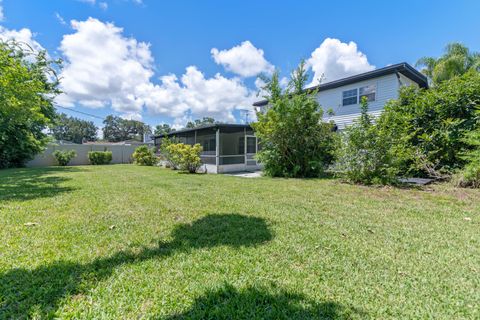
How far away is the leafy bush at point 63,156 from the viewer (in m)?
18.6

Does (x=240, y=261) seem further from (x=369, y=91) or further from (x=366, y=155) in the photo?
(x=369, y=91)

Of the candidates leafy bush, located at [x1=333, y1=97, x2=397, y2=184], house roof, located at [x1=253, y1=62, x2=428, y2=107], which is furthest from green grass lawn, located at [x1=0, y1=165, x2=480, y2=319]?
house roof, located at [x1=253, y1=62, x2=428, y2=107]

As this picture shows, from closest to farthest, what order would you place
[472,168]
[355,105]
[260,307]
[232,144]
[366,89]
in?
[260,307], [472,168], [366,89], [355,105], [232,144]

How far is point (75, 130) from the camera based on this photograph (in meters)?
63.1

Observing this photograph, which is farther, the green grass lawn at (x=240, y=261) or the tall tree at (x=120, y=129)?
the tall tree at (x=120, y=129)

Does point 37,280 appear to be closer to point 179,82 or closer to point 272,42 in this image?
point 272,42

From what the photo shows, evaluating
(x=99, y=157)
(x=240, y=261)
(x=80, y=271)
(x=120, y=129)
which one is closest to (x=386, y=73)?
(x=240, y=261)

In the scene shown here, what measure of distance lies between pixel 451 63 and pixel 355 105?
8938mm

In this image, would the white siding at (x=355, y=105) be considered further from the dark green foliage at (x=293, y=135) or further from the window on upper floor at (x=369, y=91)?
the dark green foliage at (x=293, y=135)

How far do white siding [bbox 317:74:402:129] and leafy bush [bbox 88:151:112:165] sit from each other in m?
19.3

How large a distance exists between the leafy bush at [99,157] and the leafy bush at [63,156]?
1.38 metres

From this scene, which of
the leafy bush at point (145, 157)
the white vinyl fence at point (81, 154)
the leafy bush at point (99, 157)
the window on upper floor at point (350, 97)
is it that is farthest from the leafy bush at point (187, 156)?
the white vinyl fence at point (81, 154)

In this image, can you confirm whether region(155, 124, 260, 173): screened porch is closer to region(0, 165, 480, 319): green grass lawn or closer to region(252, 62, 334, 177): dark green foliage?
region(252, 62, 334, 177): dark green foliage

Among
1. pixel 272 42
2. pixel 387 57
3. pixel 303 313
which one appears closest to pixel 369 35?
pixel 387 57
